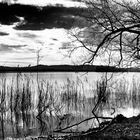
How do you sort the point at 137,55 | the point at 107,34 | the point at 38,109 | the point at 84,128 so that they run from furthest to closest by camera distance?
the point at 38,109 → the point at 137,55 → the point at 107,34 → the point at 84,128

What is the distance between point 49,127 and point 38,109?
8.67 feet

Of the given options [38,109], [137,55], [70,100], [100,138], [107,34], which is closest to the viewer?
[100,138]

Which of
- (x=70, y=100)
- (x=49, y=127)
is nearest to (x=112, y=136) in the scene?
(x=49, y=127)

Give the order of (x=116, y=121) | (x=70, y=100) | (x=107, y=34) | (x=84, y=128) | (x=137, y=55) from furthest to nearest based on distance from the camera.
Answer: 1. (x=70, y=100)
2. (x=137, y=55)
3. (x=107, y=34)
4. (x=84, y=128)
5. (x=116, y=121)

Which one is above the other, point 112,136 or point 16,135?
point 112,136

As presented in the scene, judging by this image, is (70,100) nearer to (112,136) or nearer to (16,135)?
(16,135)

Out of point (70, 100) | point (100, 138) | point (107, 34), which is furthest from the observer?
point (70, 100)

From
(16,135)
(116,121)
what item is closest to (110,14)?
(116,121)

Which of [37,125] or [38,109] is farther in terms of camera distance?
[38,109]

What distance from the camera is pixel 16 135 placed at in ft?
31.7

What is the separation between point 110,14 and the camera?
11.0 m

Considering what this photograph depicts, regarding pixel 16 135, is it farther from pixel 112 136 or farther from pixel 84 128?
pixel 112 136

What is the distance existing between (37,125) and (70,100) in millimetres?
5471

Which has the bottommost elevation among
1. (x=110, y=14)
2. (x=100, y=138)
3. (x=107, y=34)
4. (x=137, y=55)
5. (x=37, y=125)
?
(x=37, y=125)
